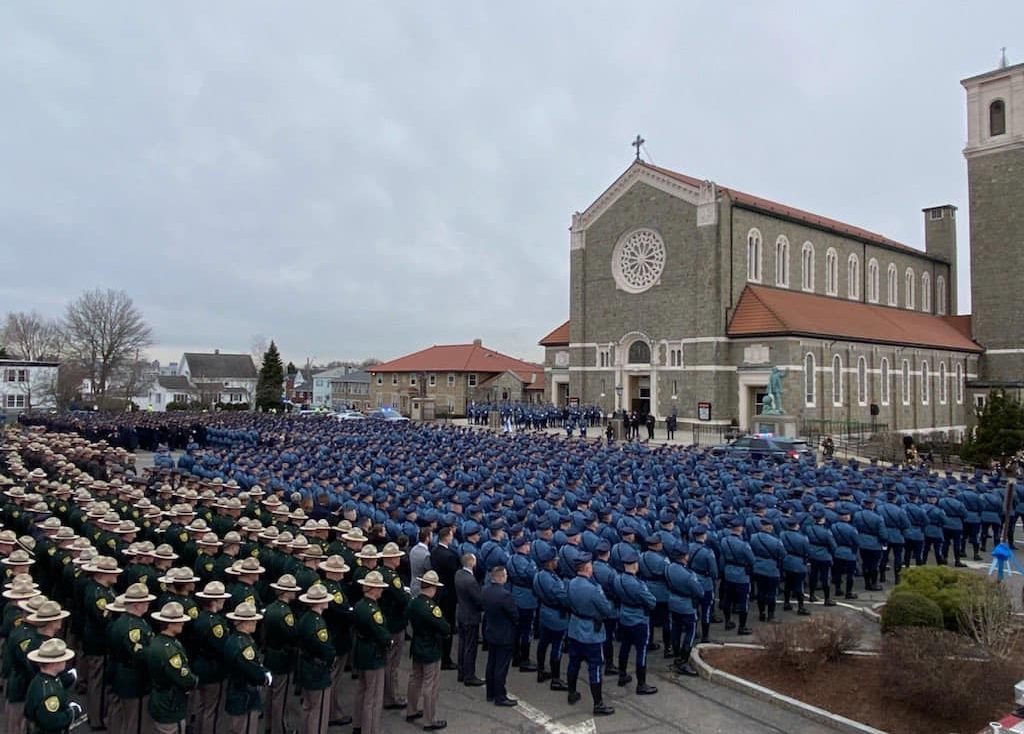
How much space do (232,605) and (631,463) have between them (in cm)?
1325

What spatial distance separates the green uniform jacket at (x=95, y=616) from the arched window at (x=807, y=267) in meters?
41.4

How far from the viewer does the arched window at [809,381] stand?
35438 mm

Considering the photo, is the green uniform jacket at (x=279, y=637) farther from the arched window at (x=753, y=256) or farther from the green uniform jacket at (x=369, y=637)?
the arched window at (x=753, y=256)

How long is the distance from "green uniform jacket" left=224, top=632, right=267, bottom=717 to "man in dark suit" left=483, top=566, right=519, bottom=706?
236 cm

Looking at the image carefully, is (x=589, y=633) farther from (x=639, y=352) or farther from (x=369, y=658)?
(x=639, y=352)

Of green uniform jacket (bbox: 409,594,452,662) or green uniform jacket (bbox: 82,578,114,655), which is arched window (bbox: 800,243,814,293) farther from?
green uniform jacket (bbox: 82,578,114,655)

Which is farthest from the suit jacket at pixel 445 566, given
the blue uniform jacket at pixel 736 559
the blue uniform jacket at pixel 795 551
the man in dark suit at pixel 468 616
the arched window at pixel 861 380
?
the arched window at pixel 861 380

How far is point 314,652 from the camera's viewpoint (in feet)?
20.1

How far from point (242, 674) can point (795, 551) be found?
7501 millimetres

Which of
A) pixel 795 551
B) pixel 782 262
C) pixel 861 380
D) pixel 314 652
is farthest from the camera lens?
pixel 782 262

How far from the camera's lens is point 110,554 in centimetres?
839

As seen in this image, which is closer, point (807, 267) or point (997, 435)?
point (997, 435)

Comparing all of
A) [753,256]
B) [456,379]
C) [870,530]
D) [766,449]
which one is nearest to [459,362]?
[456,379]

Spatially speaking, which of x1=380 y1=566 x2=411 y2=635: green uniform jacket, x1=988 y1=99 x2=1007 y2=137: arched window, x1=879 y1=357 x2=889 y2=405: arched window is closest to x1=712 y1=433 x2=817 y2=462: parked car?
x1=380 y1=566 x2=411 y2=635: green uniform jacket
